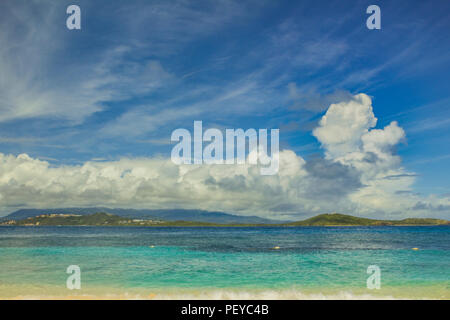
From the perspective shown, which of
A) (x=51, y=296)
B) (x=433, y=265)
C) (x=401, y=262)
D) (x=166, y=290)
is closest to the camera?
(x=51, y=296)
